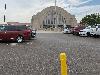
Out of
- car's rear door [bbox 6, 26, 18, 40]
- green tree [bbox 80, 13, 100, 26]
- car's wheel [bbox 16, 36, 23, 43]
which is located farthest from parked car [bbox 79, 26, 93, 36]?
green tree [bbox 80, 13, 100, 26]

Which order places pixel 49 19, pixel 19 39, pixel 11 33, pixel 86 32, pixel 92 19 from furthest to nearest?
pixel 49 19 → pixel 92 19 → pixel 86 32 → pixel 19 39 → pixel 11 33

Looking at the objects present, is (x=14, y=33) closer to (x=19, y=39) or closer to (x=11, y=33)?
(x=11, y=33)

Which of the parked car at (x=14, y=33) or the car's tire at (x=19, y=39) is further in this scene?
the car's tire at (x=19, y=39)

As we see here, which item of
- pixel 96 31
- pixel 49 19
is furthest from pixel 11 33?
pixel 49 19

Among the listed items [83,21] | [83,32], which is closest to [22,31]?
[83,32]

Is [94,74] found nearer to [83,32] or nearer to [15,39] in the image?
[15,39]

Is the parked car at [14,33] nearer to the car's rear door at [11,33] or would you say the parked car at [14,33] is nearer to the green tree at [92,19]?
the car's rear door at [11,33]

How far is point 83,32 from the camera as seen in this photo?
44625mm

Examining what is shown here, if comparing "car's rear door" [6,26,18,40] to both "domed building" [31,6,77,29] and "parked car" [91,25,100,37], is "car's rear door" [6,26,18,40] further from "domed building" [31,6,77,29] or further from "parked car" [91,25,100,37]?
"domed building" [31,6,77,29]

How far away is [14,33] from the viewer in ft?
98.2

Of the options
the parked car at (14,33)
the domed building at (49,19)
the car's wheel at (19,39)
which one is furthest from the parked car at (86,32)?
the domed building at (49,19)

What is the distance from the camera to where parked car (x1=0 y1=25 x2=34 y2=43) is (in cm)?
2984

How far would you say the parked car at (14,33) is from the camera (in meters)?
29.8

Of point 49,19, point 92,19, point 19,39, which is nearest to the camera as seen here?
point 19,39
